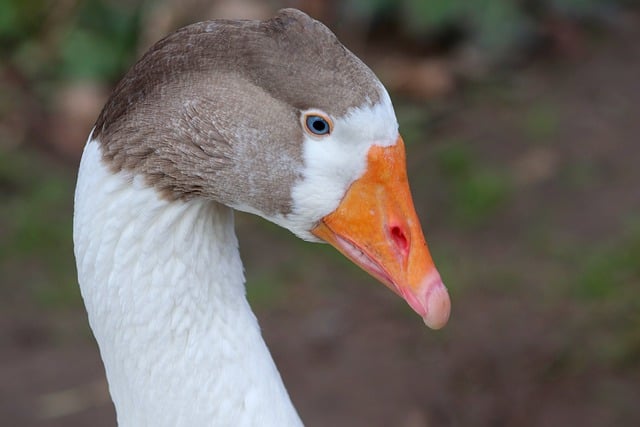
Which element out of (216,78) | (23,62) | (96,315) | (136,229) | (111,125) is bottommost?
(23,62)

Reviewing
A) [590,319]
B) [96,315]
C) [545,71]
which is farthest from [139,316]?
[545,71]

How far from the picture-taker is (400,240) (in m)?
2.12

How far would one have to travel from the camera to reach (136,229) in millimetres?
2158

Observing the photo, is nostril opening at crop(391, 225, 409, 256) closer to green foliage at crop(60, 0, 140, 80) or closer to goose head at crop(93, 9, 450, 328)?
goose head at crop(93, 9, 450, 328)

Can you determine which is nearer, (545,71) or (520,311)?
(520,311)

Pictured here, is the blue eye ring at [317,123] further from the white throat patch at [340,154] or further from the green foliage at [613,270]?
the green foliage at [613,270]

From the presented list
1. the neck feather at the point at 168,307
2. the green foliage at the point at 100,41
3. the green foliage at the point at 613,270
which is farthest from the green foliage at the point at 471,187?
the neck feather at the point at 168,307

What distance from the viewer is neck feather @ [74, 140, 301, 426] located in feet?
7.10

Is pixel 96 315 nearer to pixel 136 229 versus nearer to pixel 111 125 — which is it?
pixel 136 229

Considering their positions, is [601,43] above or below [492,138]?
above

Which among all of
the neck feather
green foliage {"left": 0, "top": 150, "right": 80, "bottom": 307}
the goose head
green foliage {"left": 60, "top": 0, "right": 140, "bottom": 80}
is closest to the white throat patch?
the goose head

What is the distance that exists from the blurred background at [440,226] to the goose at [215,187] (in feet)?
6.92

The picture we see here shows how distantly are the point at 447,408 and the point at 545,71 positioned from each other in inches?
102

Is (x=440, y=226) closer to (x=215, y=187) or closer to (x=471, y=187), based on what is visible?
(x=471, y=187)
